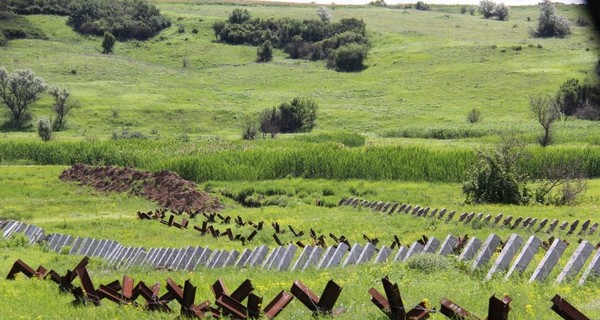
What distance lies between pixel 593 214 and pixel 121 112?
79341 mm

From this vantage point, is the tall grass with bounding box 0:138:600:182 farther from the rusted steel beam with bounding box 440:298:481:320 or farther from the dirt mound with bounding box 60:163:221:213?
the rusted steel beam with bounding box 440:298:481:320

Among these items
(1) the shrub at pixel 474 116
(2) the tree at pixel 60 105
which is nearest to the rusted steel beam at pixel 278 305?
(1) the shrub at pixel 474 116

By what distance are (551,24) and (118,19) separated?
9492 cm

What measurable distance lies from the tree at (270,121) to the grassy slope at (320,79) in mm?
4522

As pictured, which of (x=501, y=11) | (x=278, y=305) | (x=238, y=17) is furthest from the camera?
(x=501, y=11)

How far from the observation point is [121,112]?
9856 centimetres

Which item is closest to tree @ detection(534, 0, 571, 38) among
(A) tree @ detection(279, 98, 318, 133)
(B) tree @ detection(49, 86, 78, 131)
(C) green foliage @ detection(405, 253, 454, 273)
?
(A) tree @ detection(279, 98, 318, 133)

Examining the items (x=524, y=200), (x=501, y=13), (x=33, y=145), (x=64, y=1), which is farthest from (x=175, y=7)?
(x=524, y=200)

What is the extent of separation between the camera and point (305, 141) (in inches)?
2645

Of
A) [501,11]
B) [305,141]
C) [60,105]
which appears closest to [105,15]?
[60,105]

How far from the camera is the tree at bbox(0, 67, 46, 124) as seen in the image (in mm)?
95875

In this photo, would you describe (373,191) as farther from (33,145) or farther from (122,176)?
(33,145)

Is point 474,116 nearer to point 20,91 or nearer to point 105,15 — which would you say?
point 20,91

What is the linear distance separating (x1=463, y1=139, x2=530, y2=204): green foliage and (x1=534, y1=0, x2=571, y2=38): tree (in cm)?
12371
